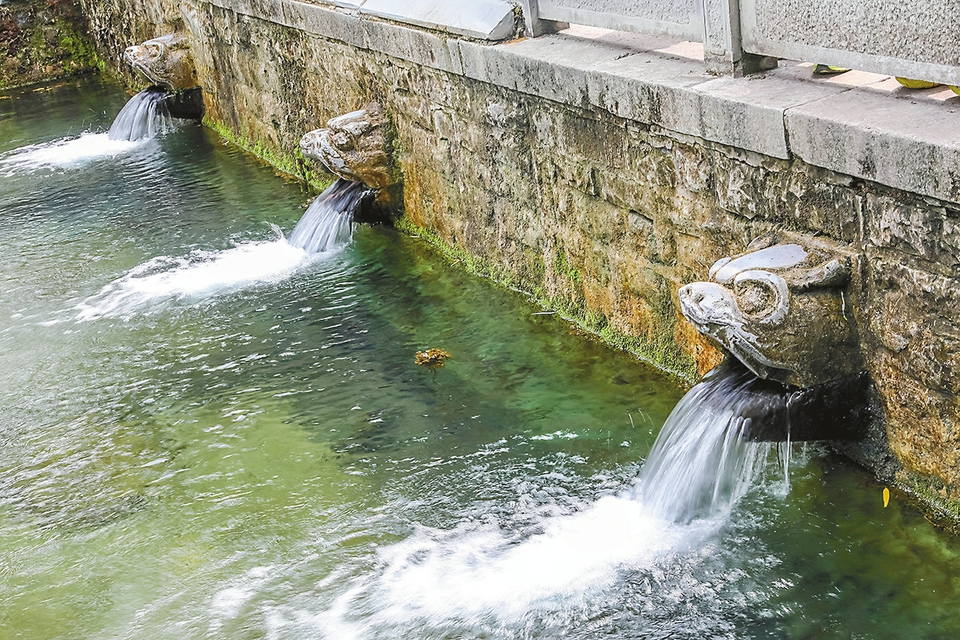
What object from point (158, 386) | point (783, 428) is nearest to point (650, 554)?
point (783, 428)

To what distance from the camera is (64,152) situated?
10.3m

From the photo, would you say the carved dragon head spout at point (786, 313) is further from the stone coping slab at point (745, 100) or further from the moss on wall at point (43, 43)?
the moss on wall at point (43, 43)

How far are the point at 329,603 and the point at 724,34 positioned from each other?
259cm

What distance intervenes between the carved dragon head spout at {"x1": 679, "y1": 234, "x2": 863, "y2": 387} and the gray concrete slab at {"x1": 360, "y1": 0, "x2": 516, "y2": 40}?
7.54 feet

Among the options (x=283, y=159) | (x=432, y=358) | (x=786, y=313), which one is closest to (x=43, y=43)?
(x=283, y=159)

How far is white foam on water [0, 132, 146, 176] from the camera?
32.7 feet

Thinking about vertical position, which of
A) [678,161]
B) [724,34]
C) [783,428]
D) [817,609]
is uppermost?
[724,34]

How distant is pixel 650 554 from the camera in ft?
12.4

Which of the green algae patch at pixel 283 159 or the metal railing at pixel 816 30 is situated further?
the green algae patch at pixel 283 159

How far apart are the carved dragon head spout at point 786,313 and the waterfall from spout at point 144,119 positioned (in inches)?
314

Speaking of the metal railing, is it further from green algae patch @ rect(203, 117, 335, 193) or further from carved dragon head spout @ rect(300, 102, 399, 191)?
green algae patch @ rect(203, 117, 335, 193)

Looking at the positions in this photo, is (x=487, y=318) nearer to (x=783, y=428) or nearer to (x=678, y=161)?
(x=678, y=161)

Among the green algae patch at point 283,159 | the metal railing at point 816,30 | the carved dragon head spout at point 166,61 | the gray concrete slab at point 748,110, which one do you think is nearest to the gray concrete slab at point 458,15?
the metal railing at point 816,30

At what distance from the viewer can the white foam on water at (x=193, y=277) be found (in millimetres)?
6574
